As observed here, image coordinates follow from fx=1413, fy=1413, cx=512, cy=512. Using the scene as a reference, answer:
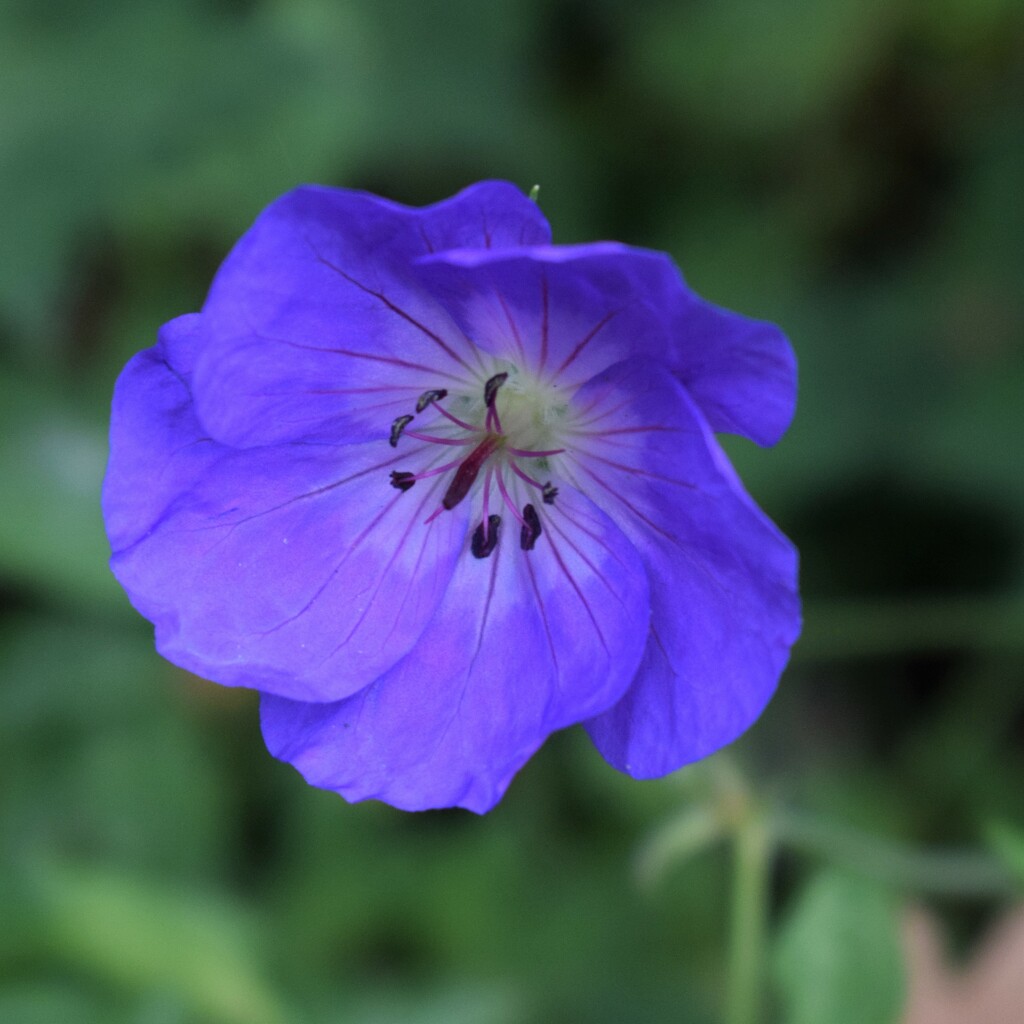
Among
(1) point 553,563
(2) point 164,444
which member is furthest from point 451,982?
(2) point 164,444

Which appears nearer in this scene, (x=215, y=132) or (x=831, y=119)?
(x=215, y=132)

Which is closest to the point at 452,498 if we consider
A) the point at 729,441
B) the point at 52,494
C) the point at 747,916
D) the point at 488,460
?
the point at 488,460

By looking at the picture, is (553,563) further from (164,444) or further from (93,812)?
(93,812)

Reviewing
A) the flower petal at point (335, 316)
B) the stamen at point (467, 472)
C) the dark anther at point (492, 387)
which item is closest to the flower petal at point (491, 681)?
the stamen at point (467, 472)

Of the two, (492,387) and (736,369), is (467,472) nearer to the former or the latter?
(492,387)

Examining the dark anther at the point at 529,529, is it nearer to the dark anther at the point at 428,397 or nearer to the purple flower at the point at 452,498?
the purple flower at the point at 452,498
